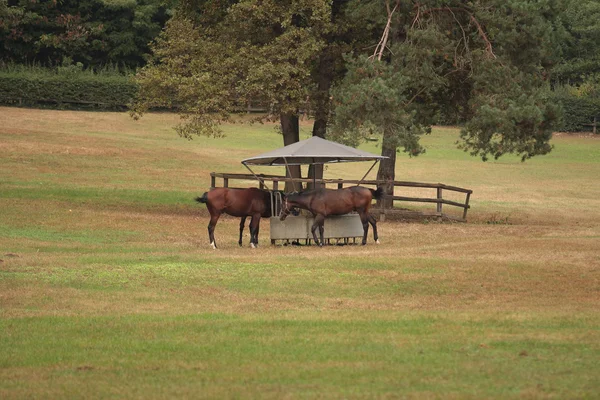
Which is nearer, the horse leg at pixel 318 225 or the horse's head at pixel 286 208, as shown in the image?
the horse's head at pixel 286 208

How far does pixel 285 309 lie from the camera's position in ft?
50.9

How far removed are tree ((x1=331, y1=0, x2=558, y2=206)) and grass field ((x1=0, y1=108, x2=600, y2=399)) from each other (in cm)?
327

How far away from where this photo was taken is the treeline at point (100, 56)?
2805 inches

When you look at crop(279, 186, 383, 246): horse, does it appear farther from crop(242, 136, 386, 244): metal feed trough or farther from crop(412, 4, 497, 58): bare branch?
crop(412, 4, 497, 58): bare branch

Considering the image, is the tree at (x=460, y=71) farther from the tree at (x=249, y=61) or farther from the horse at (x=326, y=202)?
the horse at (x=326, y=202)

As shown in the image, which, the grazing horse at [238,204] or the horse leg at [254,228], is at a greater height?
the grazing horse at [238,204]

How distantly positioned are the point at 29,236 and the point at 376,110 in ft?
36.4

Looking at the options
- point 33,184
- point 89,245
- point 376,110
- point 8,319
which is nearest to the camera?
point 8,319

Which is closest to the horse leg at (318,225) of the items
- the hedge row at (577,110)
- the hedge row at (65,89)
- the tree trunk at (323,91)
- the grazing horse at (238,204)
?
the grazing horse at (238,204)

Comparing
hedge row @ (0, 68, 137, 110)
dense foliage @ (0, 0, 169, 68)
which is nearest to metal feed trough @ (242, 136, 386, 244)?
hedge row @ (0, 68, 137, 110)

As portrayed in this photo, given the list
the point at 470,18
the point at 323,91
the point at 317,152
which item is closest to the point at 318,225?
the point at 317,152

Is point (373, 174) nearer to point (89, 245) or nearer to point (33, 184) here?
point (33, 184)

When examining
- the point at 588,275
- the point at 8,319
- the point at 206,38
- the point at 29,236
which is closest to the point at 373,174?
the point at 206,38

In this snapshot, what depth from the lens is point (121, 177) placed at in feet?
152
